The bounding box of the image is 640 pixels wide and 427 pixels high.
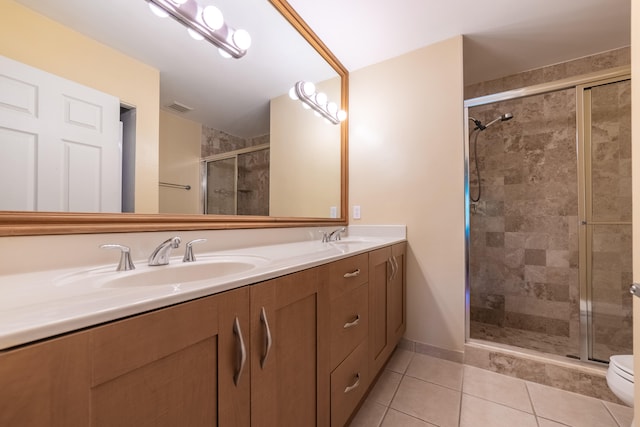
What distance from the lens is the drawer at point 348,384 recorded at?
0.95 meters

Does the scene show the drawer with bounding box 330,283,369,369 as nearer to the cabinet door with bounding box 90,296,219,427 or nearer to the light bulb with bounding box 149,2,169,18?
the cabinet door with bounding box 90,296,219,427

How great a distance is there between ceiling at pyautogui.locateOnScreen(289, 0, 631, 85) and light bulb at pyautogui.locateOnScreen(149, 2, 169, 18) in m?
0.85

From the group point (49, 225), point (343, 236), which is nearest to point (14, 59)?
point (49, 225)

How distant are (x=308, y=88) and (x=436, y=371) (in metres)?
2.08

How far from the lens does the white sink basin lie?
2.13 ft

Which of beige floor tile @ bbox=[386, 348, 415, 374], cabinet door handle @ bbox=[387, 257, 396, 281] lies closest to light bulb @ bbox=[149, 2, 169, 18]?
cabinet door handle @ bbox=[387, 257, 396, 281]

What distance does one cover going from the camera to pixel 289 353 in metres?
0.74

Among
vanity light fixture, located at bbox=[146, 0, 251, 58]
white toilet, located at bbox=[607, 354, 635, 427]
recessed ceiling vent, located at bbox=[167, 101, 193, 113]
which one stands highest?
vanity light fixture, located at bbox=[146, 0, 251, 58]

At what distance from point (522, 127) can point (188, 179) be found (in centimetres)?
269

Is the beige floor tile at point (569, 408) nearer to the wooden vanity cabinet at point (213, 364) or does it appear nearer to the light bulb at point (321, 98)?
the wooden vanity cabinet at point (213, 364)

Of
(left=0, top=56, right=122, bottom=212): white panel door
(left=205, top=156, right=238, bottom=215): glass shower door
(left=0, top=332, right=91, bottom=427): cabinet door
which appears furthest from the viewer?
(left=205, top=156, right=238, bottom=215): glass shower door

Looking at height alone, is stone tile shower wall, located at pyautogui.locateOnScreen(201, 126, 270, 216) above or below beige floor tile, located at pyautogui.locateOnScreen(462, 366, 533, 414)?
above

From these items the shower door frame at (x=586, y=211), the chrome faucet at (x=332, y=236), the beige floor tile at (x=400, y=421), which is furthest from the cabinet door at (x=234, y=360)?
the shower door frame at (x=586, y=211)

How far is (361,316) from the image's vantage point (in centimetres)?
116
